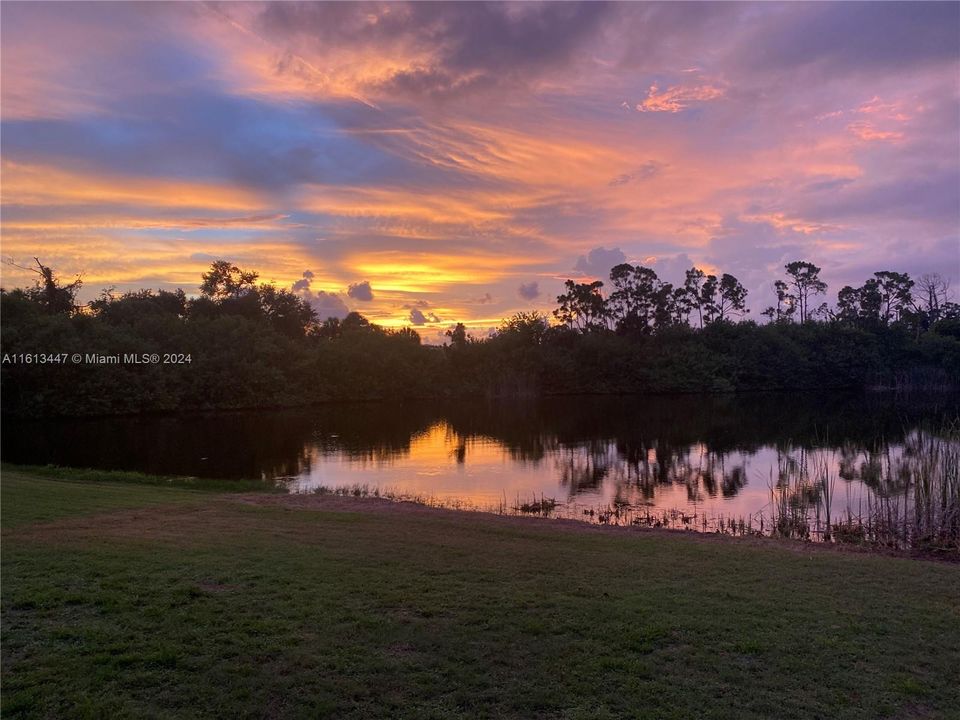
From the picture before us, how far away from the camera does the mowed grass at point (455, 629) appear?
15.5 feet

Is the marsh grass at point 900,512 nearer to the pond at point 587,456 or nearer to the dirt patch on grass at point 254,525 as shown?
the pond at point 587,456

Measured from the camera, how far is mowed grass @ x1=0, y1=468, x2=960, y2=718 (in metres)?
4.71

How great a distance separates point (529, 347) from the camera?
8012 cm

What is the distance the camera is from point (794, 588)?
771cm

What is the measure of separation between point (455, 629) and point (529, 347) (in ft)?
244

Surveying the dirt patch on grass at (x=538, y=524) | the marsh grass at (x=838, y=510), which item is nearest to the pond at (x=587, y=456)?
the marsh grass at (x=838, y=510)

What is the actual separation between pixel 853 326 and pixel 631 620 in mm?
93605

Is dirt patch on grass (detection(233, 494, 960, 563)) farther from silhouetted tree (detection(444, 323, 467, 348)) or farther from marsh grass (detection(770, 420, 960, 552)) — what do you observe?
silhouetted tree (detection(444, 323, 467, 348))

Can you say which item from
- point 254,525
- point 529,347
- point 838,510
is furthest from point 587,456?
point 529,347

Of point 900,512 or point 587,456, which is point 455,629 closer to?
point 900,512

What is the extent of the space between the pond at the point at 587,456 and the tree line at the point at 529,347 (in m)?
6.85

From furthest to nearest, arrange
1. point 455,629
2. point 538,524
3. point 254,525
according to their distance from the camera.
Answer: point 538,524 < point 254,525 < point 455,629

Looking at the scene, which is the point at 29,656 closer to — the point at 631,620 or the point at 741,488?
the point at 631,620

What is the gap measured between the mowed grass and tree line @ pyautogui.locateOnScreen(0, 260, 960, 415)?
47.0 m
